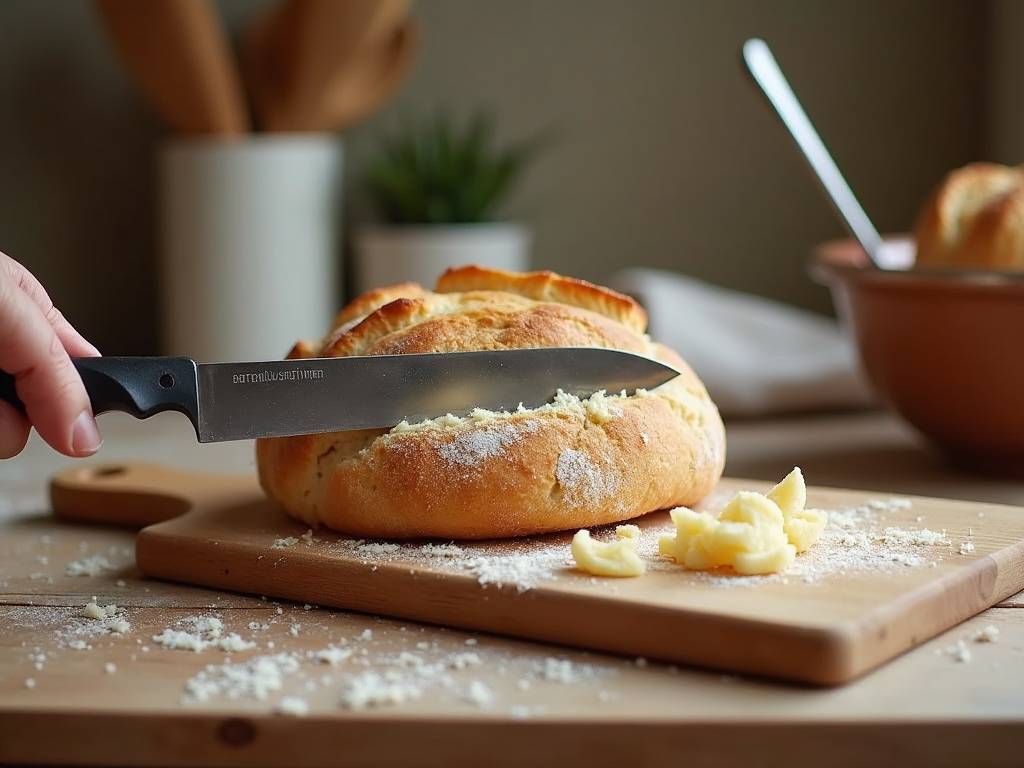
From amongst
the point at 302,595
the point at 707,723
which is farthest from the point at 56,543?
the point at 707,723

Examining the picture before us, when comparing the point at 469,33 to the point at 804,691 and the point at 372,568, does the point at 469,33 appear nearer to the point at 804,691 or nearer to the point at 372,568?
the point at 372,568

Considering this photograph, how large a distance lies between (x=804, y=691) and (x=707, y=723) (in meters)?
0.11

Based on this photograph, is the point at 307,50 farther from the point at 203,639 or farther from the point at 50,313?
the point at 203,639

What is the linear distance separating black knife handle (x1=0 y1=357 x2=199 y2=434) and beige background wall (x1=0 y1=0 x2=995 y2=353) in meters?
1.77

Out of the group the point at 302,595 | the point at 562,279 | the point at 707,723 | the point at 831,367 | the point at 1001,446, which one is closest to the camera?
the point at 707,723

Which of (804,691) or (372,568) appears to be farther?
(372,568)

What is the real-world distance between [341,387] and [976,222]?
1023 mm

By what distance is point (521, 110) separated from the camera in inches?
123

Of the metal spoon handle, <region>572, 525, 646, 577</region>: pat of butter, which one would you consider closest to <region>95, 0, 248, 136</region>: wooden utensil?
the metal spoon handle

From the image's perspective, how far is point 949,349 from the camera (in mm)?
1881

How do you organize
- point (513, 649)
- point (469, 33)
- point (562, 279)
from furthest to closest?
1. point (469, 33)
2. point (562, 279)
3. point (513, 649)

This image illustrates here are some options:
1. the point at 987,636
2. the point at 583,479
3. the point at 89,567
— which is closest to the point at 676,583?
the point at 583,479

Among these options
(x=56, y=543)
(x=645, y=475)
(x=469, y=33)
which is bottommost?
(x=56, y=543)

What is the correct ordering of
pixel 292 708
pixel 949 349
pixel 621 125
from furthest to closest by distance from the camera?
pixel 621 125 < pixel 949 349 < pixel 292 708
